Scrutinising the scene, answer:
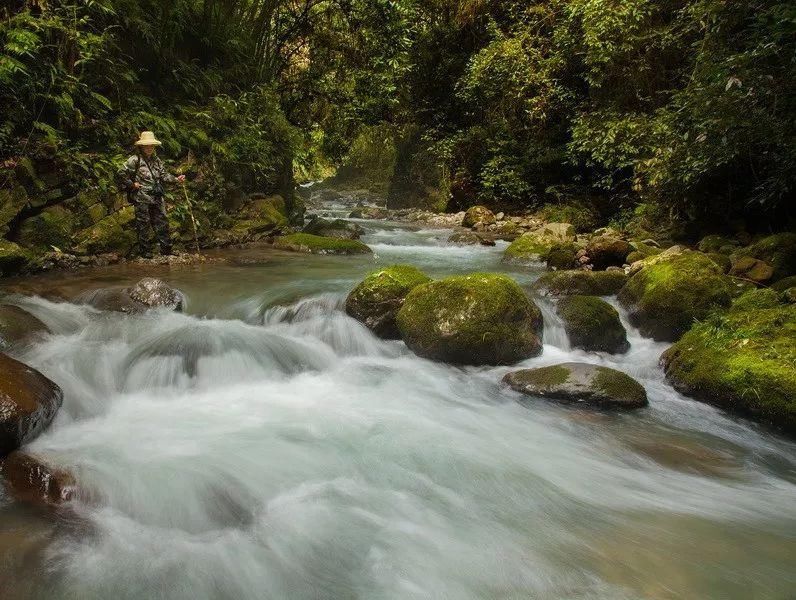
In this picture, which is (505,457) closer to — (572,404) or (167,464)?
(572,404)

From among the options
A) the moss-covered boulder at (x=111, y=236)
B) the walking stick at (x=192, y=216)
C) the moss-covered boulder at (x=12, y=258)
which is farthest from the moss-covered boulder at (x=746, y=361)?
the moss-covered boulder at (x=12, y=258)

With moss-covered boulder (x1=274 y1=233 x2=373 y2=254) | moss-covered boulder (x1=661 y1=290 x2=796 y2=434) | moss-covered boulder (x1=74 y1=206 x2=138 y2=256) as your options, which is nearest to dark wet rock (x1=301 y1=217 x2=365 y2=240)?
moss-covered boulder (x1=274 y1=233 x2=373 y2=254)

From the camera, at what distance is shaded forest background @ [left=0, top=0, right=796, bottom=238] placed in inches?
253

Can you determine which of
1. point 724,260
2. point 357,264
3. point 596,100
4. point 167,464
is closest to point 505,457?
point 167,464

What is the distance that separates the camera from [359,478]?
370cm

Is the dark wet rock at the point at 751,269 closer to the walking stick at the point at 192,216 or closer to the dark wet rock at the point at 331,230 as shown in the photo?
the dark wet rock at the point at 331,230

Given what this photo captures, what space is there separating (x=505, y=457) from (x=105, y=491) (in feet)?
9.80

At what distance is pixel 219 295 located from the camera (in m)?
7.22

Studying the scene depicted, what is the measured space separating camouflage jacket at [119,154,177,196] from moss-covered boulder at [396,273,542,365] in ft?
16.8

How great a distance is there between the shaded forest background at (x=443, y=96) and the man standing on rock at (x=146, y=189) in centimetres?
48

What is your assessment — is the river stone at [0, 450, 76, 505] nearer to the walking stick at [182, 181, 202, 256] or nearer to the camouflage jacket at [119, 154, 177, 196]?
the camouflage jacket at [119, 154, 177, 196]

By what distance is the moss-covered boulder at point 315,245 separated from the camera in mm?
11039

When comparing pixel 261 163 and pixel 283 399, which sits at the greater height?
pixel 261 163

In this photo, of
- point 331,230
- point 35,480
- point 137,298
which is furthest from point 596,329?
point 331,230
